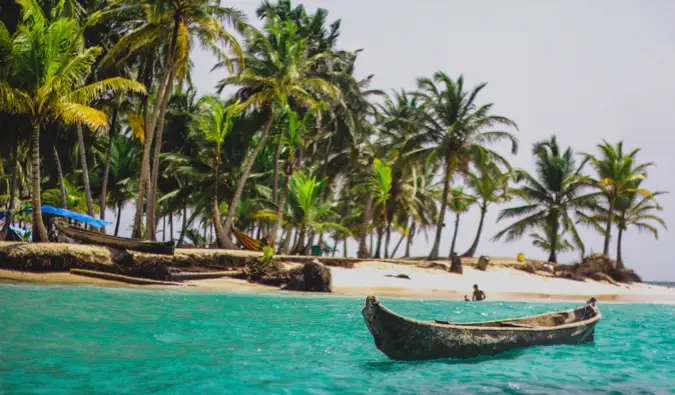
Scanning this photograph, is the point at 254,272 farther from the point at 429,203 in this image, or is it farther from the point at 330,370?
the point at 429,203

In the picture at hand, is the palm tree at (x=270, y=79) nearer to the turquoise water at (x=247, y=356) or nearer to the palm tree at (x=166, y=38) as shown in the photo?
the palm tree at (x=166, y=38)

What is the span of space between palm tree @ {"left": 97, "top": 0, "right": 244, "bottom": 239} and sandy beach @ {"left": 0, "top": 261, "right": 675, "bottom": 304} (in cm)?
593

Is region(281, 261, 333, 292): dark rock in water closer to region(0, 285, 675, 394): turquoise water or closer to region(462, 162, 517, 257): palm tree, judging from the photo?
region(0, 285, 675, 394): turquoise water

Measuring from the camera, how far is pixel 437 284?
2577 cm

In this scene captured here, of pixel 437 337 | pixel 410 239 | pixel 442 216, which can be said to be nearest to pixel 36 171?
pixel 437 337

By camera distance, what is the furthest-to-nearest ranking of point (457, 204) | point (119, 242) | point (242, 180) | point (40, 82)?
point (457, 204)
point (242, 180)
point (119, 242)
point (40, 82)

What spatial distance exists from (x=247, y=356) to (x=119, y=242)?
44.4ft

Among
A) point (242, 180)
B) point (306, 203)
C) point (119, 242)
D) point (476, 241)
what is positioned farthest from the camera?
point (476, 241)

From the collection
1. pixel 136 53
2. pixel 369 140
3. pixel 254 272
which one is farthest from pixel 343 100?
pixel 254 272

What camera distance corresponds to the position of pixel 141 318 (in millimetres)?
13383

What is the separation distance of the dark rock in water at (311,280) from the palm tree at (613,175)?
2263 centimetres

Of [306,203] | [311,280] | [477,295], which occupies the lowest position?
[477,295]

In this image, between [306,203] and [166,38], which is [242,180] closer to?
[306,203]

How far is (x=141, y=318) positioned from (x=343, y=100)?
2737 centimetres
